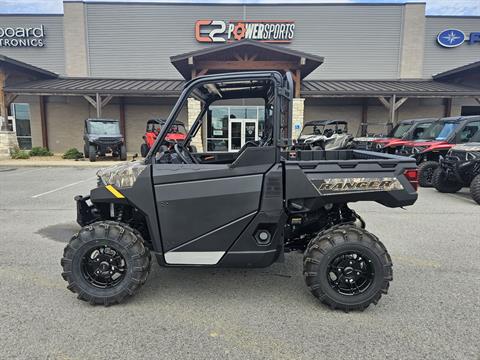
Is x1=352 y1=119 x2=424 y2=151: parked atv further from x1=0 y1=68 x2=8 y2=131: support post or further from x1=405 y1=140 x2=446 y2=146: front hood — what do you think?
x1=0 y1=68 x2=8 y2=131: support post

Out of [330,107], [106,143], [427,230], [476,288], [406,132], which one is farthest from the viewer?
[330,107]

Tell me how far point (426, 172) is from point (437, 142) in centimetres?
89

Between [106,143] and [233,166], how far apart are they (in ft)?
48.9

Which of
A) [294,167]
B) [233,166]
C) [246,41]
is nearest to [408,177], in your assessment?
[294,167]

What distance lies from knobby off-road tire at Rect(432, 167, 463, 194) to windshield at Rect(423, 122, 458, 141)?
1253 millimetres

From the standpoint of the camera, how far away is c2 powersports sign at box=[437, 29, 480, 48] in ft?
73.0

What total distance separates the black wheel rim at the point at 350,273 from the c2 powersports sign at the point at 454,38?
83.3 ft

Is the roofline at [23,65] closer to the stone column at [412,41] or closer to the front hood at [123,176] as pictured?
the front hood at [123,176]

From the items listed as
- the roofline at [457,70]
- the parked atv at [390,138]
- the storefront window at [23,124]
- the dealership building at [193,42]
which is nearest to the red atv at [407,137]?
the parked atv at [390,138]

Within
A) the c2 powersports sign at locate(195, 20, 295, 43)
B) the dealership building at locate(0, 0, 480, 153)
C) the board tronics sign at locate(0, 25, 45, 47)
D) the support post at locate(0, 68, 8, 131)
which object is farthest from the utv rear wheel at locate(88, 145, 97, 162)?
the board tronics sign at locate(0, 25, 45, 47)

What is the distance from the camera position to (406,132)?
1099 cm

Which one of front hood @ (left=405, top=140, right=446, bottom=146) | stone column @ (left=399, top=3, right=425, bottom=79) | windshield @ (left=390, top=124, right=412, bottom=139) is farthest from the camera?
stone column @ (left=399, top=3, right=425, bottom=79)

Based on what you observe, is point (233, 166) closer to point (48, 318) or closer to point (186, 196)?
point (186, 196)

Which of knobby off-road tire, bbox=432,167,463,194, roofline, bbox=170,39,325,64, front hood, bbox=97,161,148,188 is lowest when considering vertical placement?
knobby off-road tire, bbox=432,167,463,194
